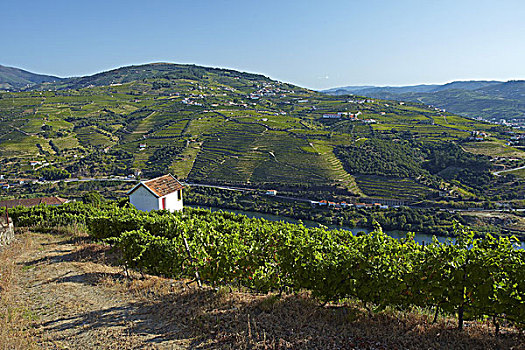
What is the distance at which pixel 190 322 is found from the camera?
21.6 feet

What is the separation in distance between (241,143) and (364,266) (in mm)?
78255

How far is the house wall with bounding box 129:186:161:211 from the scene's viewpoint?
21.7 m

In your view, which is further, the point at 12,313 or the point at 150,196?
the point at 150,196

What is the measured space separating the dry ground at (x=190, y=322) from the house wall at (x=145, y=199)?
12577 mm

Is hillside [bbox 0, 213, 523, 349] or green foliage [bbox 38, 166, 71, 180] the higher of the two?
hillside [bbox 0, 213, 523, 349]

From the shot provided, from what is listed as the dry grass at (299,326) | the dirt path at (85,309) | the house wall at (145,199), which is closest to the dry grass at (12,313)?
the dirt path at (85,309)

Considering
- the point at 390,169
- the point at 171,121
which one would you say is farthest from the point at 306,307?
the point at 171,121

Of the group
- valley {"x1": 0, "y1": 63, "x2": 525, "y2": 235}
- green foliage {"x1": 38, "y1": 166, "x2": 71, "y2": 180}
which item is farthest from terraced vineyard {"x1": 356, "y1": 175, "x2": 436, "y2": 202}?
A: green foliage {"x1": 38, "y1": 166, "x2": 71, "y2": 180}

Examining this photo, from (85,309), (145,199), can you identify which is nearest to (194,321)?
(85,309)

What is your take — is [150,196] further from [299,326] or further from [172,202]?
[299,326]

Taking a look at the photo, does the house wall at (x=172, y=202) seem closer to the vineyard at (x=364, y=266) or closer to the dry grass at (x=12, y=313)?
the dry grass at (x=12, y=313)

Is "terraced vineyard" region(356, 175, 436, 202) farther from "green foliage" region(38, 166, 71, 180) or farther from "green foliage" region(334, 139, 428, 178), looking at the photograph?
"green foliage" region(38, 166, 71, 180)

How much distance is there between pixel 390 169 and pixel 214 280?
64457 millimetres

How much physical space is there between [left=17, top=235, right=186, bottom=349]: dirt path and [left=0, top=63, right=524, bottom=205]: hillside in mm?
53959
